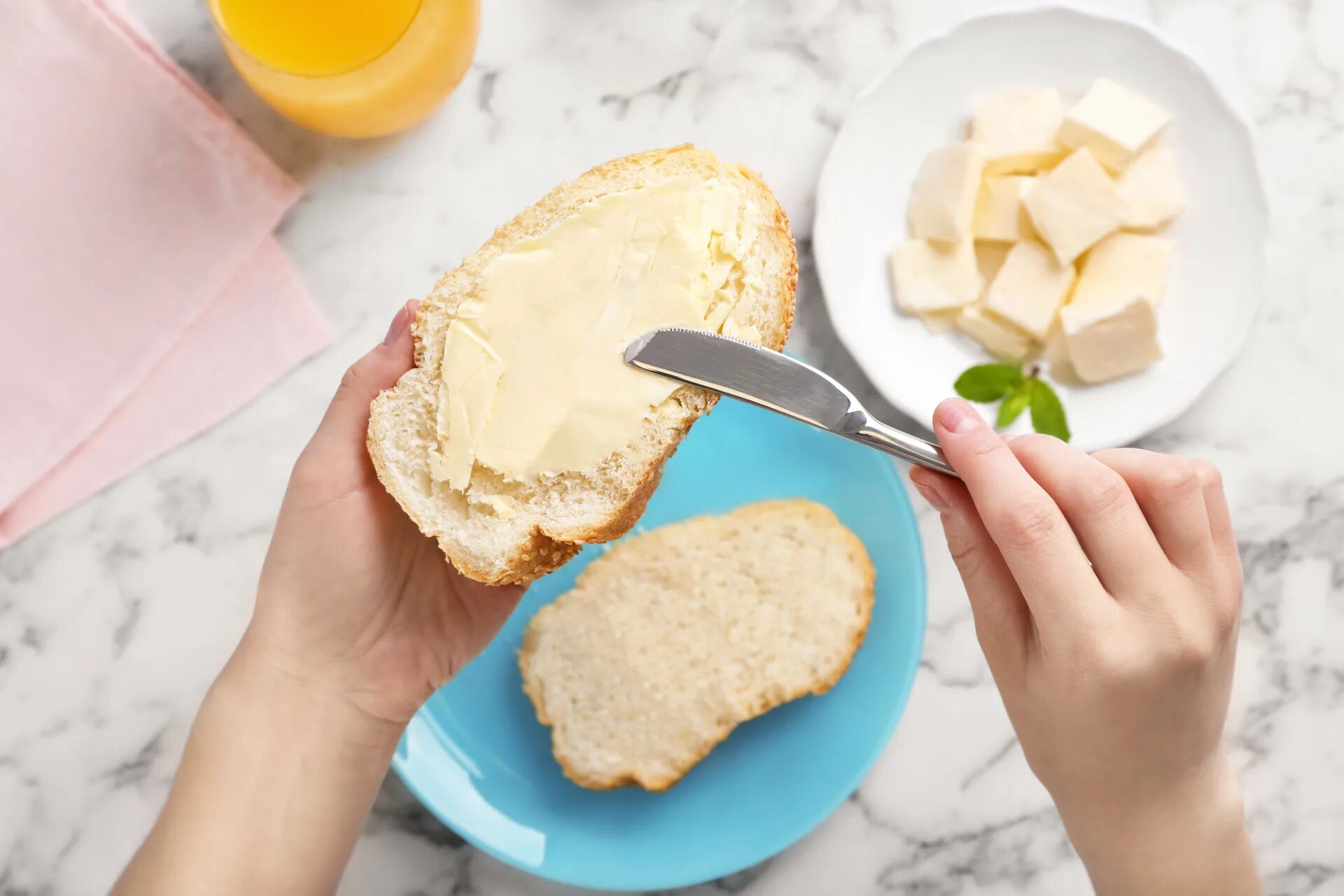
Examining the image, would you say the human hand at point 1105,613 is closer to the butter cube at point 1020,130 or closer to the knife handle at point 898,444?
the knife handle at point 898,444

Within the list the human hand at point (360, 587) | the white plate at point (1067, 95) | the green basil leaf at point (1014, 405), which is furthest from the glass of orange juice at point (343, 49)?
the green basil leaf at point (1014, 405)

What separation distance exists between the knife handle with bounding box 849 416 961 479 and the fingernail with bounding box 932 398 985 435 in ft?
0.17

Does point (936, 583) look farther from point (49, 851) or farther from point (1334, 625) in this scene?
point (49, 851)

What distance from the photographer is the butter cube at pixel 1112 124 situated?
7.40ft

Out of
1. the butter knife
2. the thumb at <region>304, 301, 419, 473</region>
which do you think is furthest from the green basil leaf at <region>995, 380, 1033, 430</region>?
the thumb at <region>304, 301, 419, 473</region>

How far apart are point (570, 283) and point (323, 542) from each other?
649 millimetres

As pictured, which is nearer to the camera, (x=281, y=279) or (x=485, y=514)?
(x=485, y=514)

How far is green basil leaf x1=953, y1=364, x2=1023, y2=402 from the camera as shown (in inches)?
90.4

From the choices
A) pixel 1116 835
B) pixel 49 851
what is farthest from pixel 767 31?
pixel 49 851

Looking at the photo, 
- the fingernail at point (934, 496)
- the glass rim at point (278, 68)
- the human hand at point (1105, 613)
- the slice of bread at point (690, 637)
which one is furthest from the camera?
the slice of bread at point (690, 637)

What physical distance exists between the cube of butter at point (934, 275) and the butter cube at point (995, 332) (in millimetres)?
33

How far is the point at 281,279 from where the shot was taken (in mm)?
2371

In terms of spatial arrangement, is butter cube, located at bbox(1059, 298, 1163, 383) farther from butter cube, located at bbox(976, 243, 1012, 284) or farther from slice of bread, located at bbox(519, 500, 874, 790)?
slice of bread, located at bbox(519, 500, 874, 790)

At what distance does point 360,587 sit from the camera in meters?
1.82
